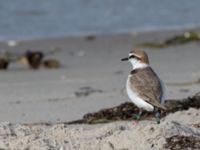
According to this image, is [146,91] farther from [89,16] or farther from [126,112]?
[89,16]

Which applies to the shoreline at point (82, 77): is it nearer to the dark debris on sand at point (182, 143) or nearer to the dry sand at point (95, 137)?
the dry sand at point (95, 137)

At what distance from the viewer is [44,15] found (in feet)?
49.0

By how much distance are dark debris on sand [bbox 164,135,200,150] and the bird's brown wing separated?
102cm

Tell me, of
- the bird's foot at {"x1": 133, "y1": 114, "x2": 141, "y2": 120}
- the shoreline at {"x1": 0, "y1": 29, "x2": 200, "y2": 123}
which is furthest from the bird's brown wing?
the shoreline at {"x1": 0, "y1": 29, "x2": 200, "y2": 123}

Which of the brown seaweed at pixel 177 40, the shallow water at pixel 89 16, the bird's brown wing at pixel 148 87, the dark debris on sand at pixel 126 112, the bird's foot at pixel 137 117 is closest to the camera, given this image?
the bird's brown wing at pixel 148 87

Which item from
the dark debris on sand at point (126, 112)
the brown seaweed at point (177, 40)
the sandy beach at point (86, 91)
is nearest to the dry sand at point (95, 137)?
the sandy beach at point (86, 91)

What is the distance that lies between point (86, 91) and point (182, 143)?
3.53 meters

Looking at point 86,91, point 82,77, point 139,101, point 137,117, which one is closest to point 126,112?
point 137,117

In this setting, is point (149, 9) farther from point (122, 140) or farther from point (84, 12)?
point (122, 140)

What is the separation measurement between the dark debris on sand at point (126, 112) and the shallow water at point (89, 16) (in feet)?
19.7

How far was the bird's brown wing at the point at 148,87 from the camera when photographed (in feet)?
21.5

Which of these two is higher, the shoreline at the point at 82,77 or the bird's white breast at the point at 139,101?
the shoreline at the point at 82,77

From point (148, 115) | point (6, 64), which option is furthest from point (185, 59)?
point (148, 115)

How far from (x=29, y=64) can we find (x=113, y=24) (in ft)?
12.8
